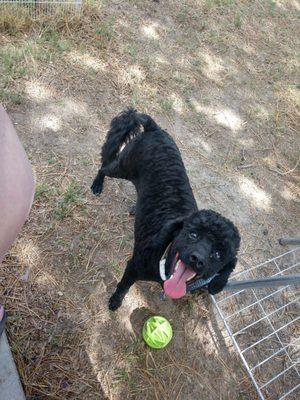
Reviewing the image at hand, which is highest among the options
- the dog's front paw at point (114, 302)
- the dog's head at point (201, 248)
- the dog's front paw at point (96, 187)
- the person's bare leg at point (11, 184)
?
the person's bare leg at point (11, 184)

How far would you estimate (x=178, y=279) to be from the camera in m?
2.19

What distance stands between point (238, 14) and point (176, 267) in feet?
15.7

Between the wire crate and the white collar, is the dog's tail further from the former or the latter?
the wire crate

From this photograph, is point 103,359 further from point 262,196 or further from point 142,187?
point 262,196

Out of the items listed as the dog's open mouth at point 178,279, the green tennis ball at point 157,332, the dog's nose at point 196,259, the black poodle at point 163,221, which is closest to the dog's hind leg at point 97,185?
the black poodle at point 163,221

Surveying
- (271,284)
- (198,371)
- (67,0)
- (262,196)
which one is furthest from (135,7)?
(198,371)

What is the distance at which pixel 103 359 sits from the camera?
2635mm

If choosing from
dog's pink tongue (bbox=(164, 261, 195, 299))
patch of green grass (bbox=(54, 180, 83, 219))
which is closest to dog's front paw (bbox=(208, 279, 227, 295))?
dog's pink tongue (bbox=(164, 261, 195, 299))

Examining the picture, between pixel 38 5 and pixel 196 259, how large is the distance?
3665 millimetres

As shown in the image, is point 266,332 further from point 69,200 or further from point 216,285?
point 69,200

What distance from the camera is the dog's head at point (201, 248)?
2.09 meters

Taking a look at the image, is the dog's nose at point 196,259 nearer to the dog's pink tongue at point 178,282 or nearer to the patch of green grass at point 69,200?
the dog's pink tongue at point 178,282

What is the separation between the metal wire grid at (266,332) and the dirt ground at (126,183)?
122mm

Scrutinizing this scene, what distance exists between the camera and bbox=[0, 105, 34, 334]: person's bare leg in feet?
3.60
